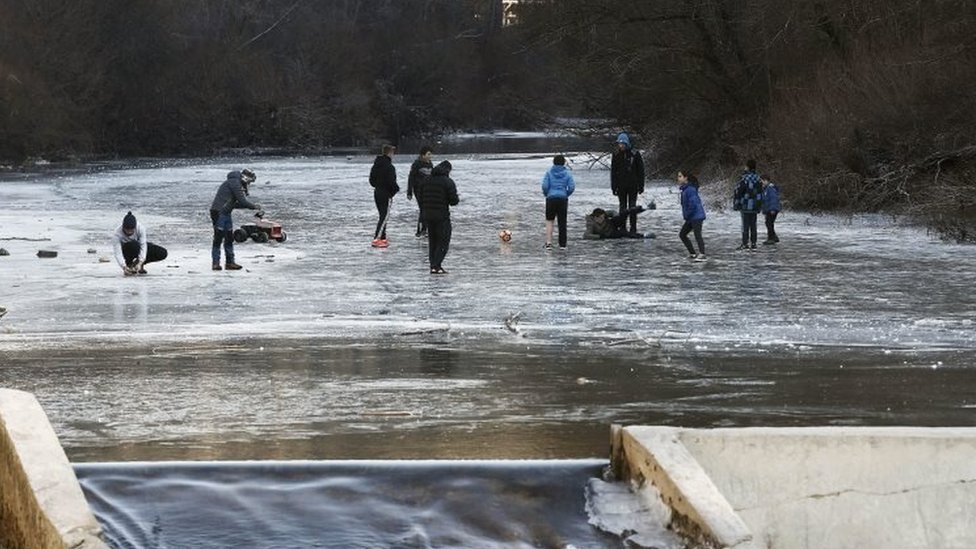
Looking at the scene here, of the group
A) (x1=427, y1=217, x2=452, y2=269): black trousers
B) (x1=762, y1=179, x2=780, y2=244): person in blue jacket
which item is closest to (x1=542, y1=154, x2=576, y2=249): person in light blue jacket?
(x1=762, y1=179, x2=780, y2=244): person in blue jacket

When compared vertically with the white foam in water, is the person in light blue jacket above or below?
above

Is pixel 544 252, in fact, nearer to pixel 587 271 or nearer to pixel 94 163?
pixel 587 271

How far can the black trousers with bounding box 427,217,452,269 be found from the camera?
20719 millimetres

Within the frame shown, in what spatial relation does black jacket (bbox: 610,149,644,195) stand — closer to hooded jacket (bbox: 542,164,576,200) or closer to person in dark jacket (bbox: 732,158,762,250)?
hooded jacket (bbox: 542,164,576,200)

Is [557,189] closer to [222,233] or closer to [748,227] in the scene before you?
[748,227]

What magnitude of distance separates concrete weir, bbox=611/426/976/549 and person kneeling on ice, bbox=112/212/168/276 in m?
13.6

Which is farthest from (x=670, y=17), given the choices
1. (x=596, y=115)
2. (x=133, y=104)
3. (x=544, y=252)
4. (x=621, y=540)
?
(x=133, y=104)

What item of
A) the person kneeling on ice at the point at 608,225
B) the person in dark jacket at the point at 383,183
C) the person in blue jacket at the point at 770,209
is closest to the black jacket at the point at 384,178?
the person in dark jacket at the point at 383,183

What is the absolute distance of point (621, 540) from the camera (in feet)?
24.7

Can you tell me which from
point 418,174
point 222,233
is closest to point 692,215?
point 418,174

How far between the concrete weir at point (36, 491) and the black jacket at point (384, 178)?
60.2ft

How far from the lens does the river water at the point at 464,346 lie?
10.0 m

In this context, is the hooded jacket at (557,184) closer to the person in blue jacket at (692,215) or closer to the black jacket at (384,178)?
the person in blue jacket at (692,215)

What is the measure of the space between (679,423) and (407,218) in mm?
22348
